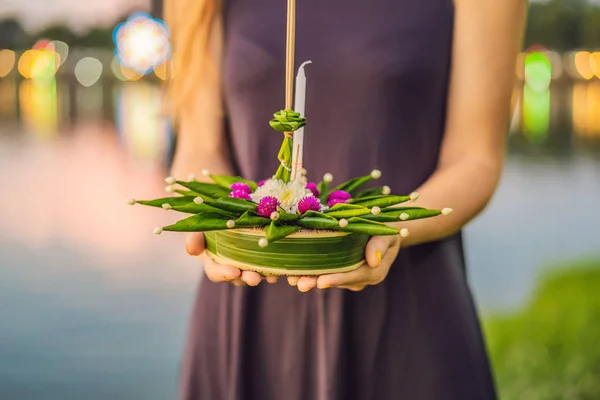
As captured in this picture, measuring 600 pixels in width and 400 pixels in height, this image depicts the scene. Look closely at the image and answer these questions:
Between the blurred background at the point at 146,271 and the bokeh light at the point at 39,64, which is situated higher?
the bokeh light at the point at 39,64

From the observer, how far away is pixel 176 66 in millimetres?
1463

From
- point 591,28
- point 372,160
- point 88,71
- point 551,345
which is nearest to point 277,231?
point 372,160

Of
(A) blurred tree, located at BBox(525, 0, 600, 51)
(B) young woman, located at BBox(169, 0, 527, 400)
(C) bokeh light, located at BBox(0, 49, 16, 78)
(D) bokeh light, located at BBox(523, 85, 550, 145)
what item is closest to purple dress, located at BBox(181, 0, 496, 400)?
(B) young woman, located at BBox(169, 0, 527, 400)

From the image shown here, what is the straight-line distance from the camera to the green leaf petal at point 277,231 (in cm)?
94

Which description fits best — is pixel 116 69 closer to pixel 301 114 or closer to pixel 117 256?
pixel 117 256

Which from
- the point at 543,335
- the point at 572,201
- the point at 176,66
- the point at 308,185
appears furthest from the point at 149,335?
the point at 572,201

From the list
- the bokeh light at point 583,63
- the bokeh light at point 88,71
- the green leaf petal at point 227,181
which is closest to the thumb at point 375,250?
the green leaf petal at point 227,181

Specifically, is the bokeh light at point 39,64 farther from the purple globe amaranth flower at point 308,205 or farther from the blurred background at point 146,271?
the purple globe amaranth flower at point 308,205

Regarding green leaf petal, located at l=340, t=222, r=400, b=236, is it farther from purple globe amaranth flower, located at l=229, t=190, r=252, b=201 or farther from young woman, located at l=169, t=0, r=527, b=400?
young woman, located at l=169, t=0, r=527, b=400

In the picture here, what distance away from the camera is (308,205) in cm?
101

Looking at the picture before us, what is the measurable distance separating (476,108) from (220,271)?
523 millimetres

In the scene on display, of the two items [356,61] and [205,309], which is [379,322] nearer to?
[205,309]

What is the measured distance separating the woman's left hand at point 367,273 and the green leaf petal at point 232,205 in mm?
105

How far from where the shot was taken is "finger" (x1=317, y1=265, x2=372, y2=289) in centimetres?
99
